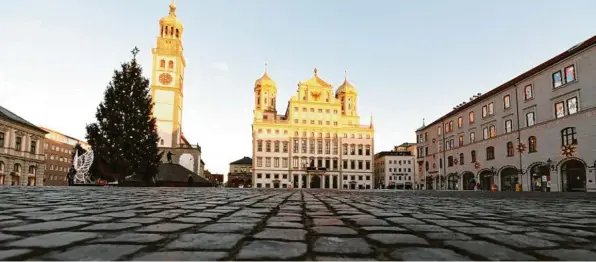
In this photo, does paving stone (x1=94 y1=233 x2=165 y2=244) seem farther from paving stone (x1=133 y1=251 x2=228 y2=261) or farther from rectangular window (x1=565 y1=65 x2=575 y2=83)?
rectangular window (x1=565 y1=65 x2=575 y2=83)

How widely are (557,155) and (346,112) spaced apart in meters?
59.6

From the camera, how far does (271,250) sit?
1.95 metres

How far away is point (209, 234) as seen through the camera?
247 centimetres

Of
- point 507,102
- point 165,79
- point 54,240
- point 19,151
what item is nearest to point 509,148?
point 507,102

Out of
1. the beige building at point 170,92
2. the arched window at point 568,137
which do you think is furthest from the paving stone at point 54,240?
the beige building at point 170,92

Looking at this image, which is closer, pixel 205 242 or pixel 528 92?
pixel 205 242

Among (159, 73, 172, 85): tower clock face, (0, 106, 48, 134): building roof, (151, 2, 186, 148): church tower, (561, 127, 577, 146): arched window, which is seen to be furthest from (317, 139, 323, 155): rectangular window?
(561, 127, 577, 146): arched window

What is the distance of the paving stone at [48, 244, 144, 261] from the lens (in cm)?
168

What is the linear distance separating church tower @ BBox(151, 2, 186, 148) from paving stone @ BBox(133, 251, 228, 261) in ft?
188

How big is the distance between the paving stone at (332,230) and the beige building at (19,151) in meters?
48.0

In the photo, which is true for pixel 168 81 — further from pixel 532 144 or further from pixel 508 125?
pixel 532 144

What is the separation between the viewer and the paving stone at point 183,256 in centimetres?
169

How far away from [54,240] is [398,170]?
101319mm

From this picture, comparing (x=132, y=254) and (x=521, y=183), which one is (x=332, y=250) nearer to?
(x=132, y=254)
